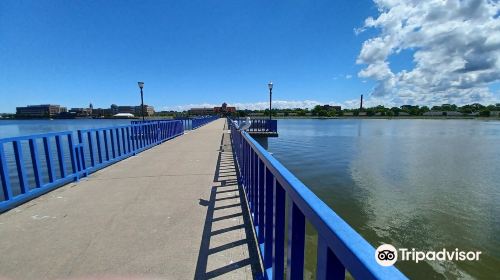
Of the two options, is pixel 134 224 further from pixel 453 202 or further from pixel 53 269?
pixel 453 202

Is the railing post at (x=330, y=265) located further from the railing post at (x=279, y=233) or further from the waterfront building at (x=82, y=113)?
the waterfront building at (x=82, y=113)

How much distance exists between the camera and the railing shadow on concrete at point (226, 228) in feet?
8.91

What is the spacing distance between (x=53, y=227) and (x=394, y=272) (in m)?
4.44

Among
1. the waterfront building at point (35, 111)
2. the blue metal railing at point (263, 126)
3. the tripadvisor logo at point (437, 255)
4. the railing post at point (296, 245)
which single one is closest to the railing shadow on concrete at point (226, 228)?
the railing post at point (296, 245)

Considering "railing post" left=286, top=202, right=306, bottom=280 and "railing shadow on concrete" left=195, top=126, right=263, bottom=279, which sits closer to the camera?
"railing post" left=286, top=202, right=306, bottom=280

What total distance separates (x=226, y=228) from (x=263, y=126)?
2206 cm

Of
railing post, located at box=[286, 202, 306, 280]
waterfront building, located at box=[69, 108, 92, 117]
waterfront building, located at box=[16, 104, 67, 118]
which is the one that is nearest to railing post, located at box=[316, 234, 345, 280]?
railing post, located at box=[286, 202, 306, 280]

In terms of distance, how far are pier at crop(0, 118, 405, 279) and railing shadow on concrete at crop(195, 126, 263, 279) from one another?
0.05 feet

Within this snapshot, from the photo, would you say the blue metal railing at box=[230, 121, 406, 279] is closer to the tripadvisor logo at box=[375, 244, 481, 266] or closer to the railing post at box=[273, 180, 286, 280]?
the railing post at box=[273, 180, 286, 280]

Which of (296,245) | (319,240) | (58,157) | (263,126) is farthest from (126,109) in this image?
(319,240)

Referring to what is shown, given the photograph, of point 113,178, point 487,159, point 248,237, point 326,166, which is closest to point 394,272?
point 248,237

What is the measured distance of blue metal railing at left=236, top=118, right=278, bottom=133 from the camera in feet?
80.9

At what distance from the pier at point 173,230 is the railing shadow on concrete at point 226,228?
0.05 ft

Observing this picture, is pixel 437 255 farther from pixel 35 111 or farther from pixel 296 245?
pixel 35 111
